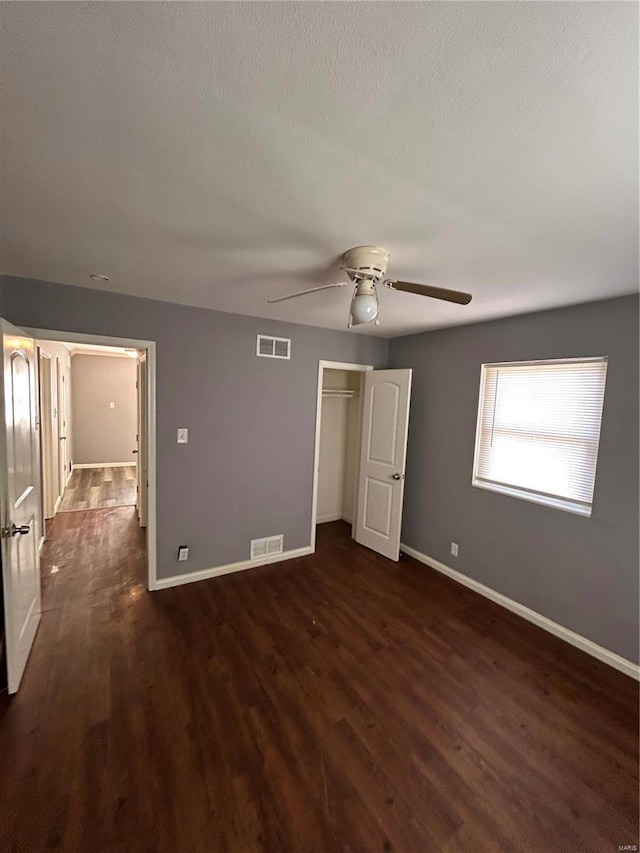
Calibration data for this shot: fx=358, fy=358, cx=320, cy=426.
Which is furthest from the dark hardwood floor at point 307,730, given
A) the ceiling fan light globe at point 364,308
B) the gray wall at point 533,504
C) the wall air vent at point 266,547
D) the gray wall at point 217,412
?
the ceiling fan light globe at point 364,308

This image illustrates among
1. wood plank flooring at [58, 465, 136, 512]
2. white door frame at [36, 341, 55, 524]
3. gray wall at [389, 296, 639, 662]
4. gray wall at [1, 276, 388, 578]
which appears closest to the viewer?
gray wall at [389, 296, 639, 662]

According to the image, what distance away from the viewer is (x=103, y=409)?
7.55m

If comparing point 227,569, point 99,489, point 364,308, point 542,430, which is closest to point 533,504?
point 542,430

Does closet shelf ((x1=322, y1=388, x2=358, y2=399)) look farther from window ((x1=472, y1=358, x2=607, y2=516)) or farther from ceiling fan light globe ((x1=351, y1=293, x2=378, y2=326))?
ceiling fan light globe ((x1=351, y1=293, x2=378, y2=326))

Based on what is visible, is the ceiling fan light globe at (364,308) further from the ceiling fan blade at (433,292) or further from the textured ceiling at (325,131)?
the textured ceiling at (325,131)

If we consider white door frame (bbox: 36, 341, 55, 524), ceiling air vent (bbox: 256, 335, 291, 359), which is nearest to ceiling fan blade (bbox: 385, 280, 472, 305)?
ceiling air vent (bbox: 256, 335, 291, 359)

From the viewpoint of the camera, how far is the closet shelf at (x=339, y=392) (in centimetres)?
455

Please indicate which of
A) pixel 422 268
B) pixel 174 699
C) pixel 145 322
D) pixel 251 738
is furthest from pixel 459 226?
pixel 174 699

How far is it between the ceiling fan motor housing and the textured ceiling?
0.18 feet

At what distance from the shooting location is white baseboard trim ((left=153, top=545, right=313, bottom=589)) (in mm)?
3191

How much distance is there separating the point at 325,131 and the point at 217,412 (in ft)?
8.39

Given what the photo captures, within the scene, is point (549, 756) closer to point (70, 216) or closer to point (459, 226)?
point (459, 226)

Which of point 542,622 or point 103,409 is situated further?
point 103,409

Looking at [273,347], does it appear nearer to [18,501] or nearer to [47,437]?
[18,501]
